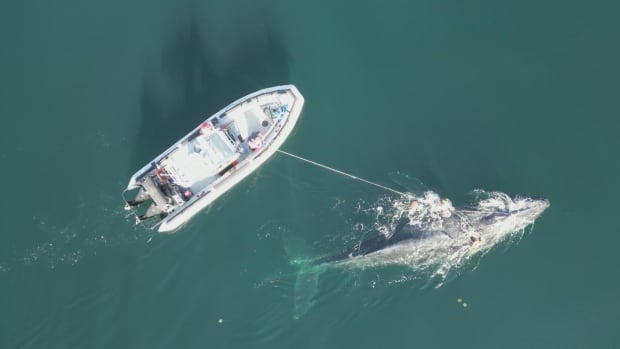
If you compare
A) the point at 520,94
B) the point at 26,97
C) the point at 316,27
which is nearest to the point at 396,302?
the point at 520,94

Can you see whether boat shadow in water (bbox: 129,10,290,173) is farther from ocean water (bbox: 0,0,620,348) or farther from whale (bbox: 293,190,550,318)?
whale (bbox: 293,190,550,318)

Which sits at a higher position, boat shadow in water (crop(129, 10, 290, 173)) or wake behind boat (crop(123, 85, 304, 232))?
boat shadow in water (crop(129, 10, 290, 173))

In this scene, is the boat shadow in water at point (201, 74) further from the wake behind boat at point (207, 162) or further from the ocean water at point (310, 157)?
the wake behind boat at point (207, 162)

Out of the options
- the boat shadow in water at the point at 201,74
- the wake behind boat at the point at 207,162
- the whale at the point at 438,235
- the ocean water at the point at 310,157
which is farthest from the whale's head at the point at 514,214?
the boat shadow in water at the point at 201,74

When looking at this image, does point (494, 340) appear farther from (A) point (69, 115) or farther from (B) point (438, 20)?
(A) point (69, 115)

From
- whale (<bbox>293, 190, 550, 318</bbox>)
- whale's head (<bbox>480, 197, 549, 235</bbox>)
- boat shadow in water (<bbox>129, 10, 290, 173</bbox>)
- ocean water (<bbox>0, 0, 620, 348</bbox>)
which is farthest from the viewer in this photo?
boat shadow in water (<bbox>129, 10, 290, 173</bbox>)

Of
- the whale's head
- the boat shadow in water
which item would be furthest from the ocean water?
the whale's head
